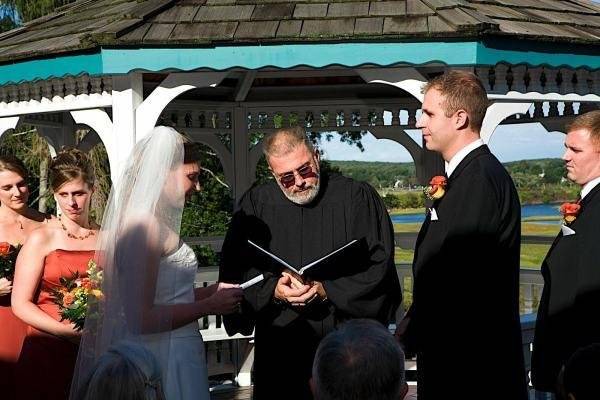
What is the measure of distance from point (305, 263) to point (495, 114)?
242 centimetres

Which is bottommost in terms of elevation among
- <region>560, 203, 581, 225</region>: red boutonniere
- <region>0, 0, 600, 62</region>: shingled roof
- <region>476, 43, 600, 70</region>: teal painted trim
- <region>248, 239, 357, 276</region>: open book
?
<region>248, 239, 357, 276</region>: open book

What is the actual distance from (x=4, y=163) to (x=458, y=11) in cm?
313

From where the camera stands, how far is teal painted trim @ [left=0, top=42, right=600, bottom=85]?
6.69m

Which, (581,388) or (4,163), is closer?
(581,388)

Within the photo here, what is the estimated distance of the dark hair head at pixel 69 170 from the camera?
5.25 m

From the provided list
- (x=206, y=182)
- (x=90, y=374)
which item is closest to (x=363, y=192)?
(x=90, y=374)

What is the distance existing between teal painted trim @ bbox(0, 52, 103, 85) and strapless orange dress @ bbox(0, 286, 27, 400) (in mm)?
1863

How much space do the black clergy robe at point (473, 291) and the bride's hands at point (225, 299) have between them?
870 millimetres

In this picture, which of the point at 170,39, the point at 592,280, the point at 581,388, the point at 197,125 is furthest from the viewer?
the point at 197,125

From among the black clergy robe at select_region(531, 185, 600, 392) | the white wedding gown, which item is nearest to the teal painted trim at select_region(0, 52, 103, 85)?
the white wedding gown

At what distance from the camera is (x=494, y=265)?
13.4ft

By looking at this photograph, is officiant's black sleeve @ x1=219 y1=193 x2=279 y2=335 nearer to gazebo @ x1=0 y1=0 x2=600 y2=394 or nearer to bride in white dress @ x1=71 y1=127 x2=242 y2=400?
bride in white dress @ x1=71 y1=127 x2=242 y2=400

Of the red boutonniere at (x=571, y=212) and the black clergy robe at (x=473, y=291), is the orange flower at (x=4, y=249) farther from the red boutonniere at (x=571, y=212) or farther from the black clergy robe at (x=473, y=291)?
the red boutonniere at (x=571, y=212)

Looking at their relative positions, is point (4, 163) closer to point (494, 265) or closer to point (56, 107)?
point (56, 107)
